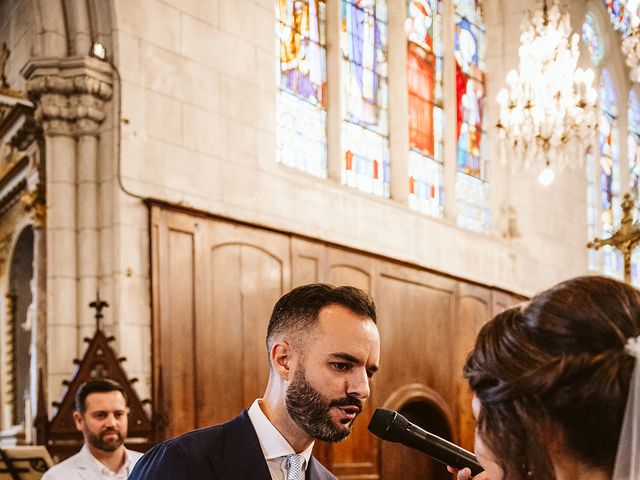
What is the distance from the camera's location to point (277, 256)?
8297 mm

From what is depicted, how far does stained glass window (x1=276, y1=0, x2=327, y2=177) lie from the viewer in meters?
9.30

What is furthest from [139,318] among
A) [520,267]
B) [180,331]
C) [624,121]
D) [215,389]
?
[624,121]

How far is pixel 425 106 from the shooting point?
455 inches

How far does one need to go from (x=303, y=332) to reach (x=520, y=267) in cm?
981

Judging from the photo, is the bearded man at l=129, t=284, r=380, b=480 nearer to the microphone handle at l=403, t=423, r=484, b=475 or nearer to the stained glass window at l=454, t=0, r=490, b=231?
the microphone handle at l=403, t=423, r=484, b=475

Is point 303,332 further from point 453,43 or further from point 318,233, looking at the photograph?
point 453,43

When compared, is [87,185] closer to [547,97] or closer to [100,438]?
[100,438]

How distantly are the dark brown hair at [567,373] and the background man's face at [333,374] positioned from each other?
142 centimetres

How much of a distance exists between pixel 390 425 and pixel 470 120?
1071 cm

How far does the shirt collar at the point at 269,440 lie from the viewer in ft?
9.19

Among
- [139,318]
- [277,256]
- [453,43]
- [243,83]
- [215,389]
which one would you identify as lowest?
[215,389]

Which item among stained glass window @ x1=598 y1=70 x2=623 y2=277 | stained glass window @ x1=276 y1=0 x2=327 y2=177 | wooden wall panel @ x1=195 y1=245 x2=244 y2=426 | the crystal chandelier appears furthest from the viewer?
stained glass window @ x1=598 y1=70 x2=623 y2=277

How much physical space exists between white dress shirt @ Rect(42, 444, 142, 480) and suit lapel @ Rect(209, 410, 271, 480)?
2.83 metres

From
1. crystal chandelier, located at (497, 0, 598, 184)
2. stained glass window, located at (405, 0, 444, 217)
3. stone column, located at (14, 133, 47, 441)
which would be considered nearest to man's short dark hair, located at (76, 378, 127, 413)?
stone column, located at (14, 133, 47, 441)
